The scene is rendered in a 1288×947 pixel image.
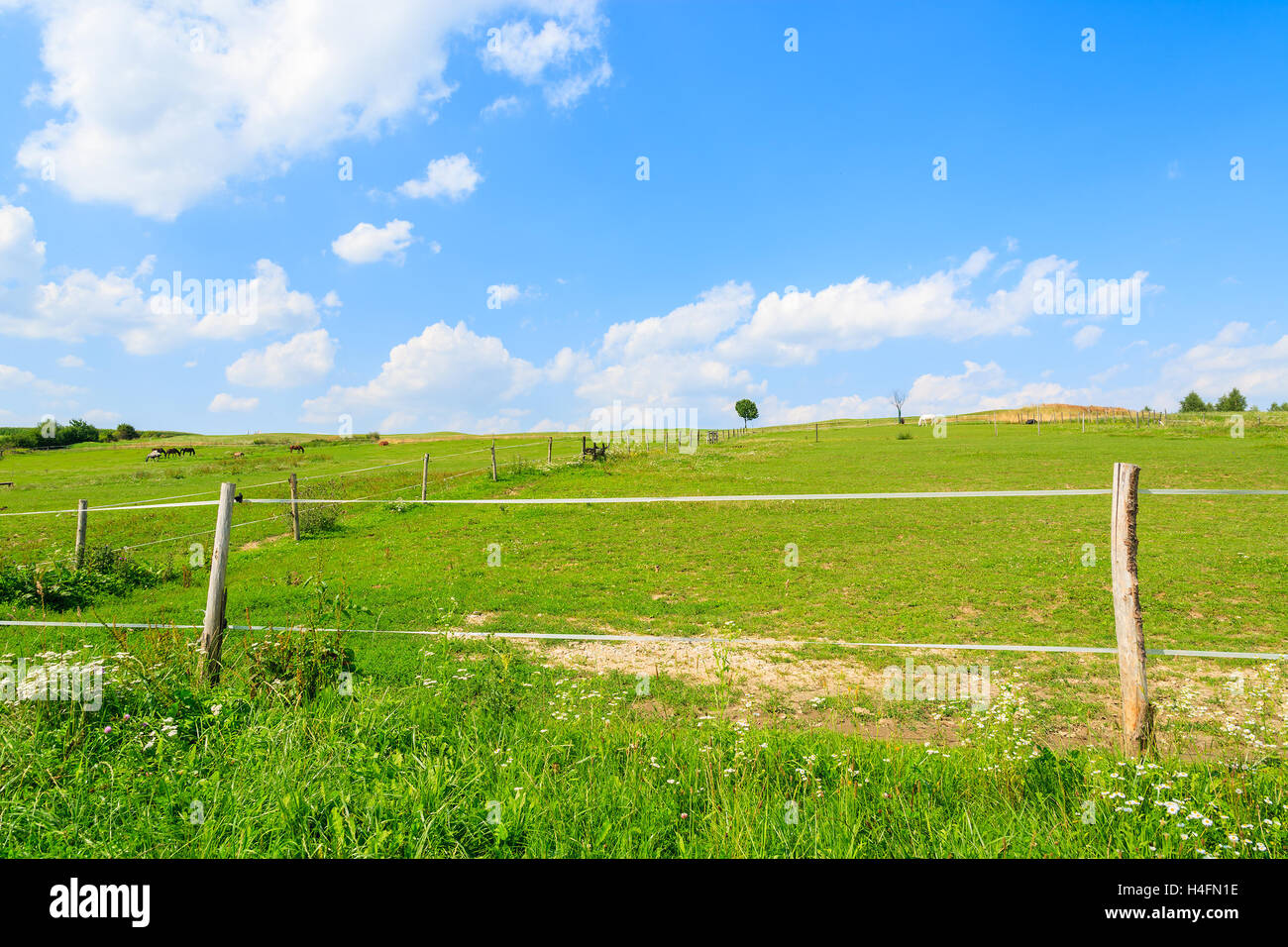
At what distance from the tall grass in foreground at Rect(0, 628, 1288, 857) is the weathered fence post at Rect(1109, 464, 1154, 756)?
0.30 meters

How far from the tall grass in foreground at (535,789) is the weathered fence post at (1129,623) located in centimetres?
30

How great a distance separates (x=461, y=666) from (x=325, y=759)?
241cm

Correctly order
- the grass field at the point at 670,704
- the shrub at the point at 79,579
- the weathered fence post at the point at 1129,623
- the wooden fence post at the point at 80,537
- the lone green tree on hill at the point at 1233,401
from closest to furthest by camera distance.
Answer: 1. the grass field at the point at 670,704
2. the weathered fence post at the point at 1129,623
3. the shrub at the point at 79,579
4. the wooden fence post at the point at 80,537
5. the lone green tree on hill at the point at 1233,401

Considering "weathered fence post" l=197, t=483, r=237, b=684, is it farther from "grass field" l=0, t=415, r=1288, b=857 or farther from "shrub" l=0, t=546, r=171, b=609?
"shrub" l=0, t=546, r=171, b=609

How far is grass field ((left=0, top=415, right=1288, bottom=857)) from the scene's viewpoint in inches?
114

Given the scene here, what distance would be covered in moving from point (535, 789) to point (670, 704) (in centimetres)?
259

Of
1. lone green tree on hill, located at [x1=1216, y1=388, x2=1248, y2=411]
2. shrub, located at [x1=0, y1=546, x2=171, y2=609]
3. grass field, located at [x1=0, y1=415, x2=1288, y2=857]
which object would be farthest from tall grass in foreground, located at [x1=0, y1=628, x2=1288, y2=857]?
Answer: lone green tree on hill, located at [x1=1216, y1=388, x2=1248, y2=411]

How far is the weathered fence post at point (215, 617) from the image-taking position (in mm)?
4578

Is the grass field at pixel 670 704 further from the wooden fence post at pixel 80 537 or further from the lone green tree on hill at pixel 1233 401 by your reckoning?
the lone green tree on hill at pixel 1233 401

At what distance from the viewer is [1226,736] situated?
14.8 feet

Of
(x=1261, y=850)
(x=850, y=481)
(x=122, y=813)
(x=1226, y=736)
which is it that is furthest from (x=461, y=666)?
(x=850, y=481)

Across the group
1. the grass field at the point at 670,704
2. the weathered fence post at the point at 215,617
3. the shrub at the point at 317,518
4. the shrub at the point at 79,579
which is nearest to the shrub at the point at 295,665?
the grass field at the point at 670,704

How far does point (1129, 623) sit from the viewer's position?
3.85 meters

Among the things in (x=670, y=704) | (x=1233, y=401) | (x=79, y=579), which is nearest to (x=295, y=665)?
(x=670, y=704)
